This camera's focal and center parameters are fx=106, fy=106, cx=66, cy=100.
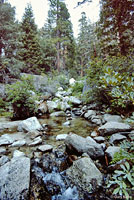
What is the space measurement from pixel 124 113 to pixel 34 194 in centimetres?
374

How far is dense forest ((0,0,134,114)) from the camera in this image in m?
2.34

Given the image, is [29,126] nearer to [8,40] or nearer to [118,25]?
[118,25]

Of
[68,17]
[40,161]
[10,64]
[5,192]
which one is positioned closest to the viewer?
[5,192]

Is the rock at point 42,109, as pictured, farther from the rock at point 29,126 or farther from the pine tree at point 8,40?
the pine tree at point 8,40

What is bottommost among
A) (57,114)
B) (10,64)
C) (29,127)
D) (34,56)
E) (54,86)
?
(57,114)

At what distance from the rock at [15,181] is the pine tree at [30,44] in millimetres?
11345

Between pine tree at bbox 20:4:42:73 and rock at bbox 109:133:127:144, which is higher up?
pine tree at bbox 20:4:42:73

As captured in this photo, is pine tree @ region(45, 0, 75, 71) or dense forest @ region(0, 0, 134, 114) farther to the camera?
pine tree @ region(45, 0, 75, 71)

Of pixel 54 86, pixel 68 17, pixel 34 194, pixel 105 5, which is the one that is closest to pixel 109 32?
pixel 105 5

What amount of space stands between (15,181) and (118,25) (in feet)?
23.5

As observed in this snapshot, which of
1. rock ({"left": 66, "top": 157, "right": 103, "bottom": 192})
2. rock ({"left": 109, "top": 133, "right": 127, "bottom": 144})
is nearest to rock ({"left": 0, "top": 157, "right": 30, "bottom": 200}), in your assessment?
rock ({"left": 66, "top": 157, "right": 103, "bottom": 192})

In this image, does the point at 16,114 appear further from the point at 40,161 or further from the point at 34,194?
the point at 34,194

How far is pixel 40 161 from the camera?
6.98 feet

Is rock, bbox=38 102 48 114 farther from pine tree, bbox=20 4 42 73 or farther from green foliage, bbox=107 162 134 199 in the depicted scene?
pine tree, bbox=20 4 42 73
